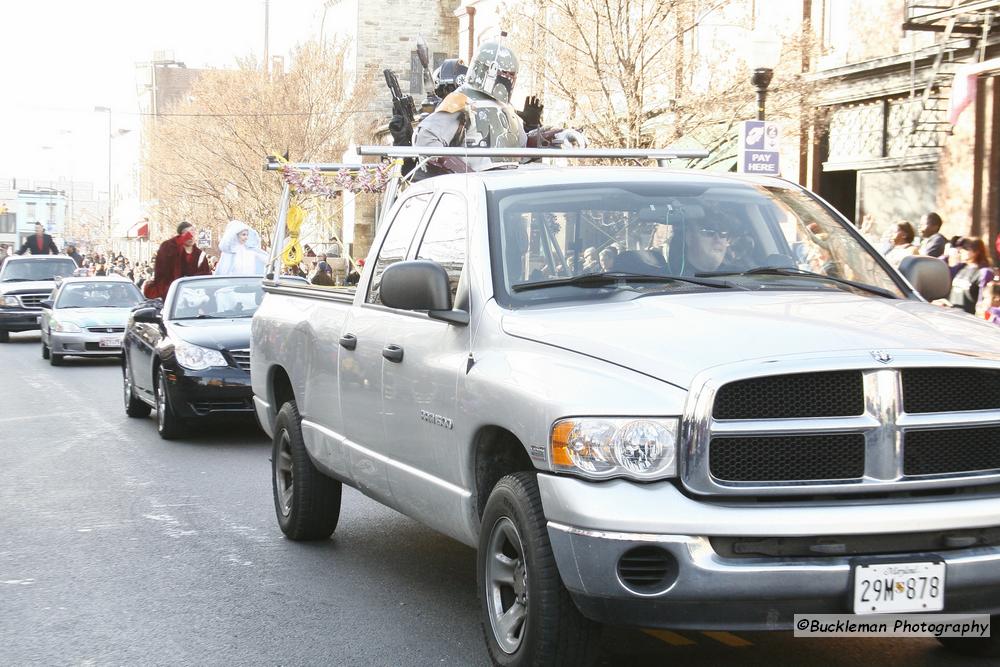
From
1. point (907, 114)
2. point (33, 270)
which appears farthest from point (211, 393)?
point (33, 270)

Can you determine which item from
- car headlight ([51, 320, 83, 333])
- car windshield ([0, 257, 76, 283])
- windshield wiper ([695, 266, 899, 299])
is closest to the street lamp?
car headlight ([51, 320, 83, 333])

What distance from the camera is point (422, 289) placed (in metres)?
5.66

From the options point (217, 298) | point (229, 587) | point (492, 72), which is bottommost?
point (229, 587)

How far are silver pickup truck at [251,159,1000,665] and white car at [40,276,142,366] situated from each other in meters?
17.9

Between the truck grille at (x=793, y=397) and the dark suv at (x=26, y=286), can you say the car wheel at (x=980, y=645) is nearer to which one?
the truck grille at (x=793, y=397)

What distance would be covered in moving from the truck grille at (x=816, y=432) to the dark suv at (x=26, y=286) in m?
28.2

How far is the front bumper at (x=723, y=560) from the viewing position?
171 inches

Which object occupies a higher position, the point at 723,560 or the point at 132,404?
the point at 723,560

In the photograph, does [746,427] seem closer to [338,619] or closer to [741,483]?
[741,483]

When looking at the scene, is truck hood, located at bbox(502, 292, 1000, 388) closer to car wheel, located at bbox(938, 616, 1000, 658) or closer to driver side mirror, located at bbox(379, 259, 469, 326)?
driver side mirror, located at bbox(379, 259, 469, 326)

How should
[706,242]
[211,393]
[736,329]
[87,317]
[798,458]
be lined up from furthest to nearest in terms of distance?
[87,317] < [211,393] < [706,242] < [736,329] < [798,458]

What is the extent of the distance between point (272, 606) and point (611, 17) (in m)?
Answer: 18.0

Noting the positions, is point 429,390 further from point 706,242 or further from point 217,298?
point 217,298

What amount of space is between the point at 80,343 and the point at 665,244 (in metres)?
18.7
